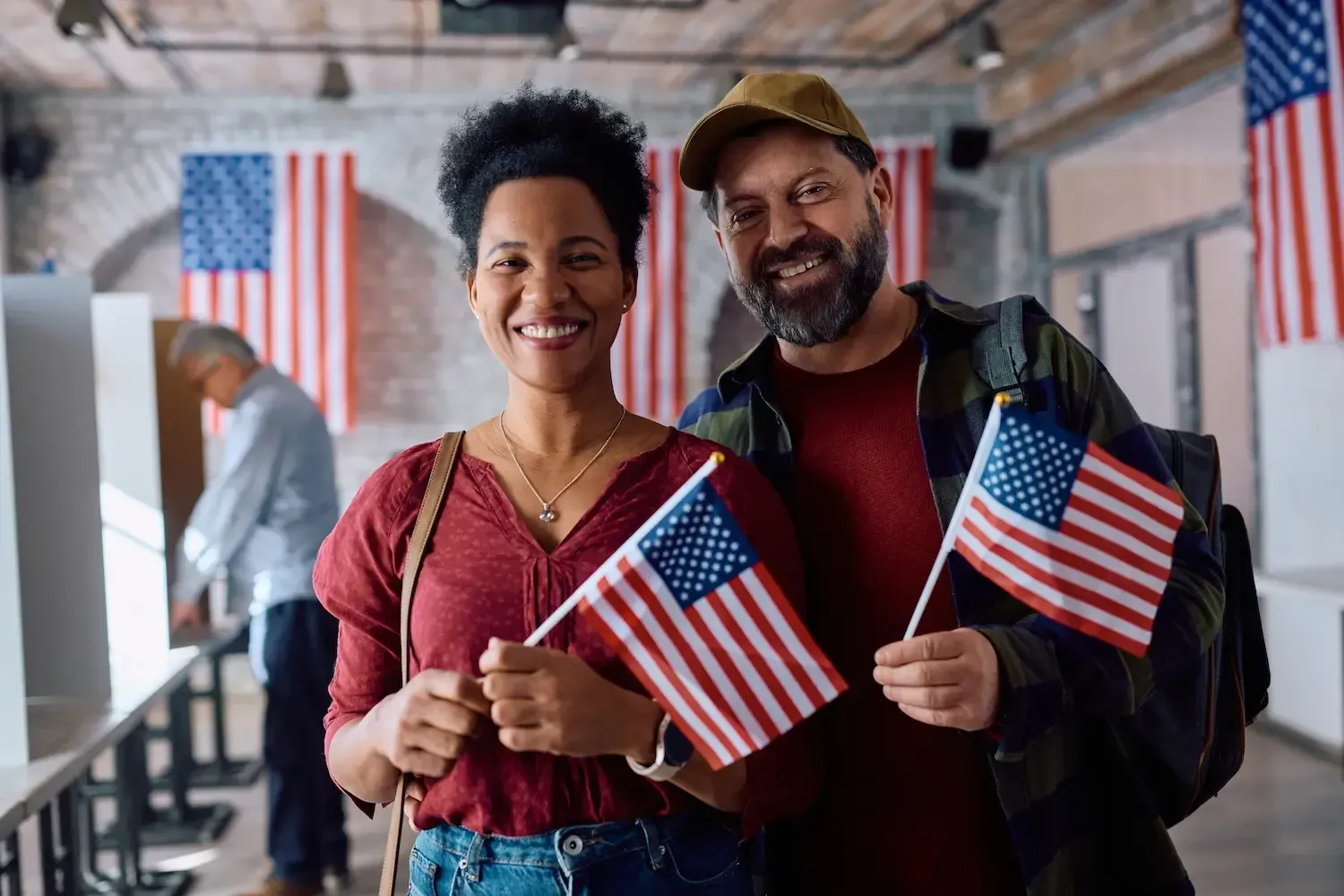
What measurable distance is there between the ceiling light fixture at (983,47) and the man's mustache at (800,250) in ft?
14.6

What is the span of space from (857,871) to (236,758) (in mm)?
4658

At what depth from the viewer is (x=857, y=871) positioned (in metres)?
1.50

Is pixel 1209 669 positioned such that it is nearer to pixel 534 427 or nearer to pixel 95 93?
pixel 534 427

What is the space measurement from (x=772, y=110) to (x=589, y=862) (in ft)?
3.14

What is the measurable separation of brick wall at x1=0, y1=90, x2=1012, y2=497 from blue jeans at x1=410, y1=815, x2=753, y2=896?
6.02 metres

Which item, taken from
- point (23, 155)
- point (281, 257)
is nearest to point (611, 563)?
point (281, 257)

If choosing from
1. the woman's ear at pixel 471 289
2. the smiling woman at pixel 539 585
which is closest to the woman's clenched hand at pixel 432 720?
the smiling woman at pixel 539 585

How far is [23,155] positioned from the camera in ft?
21.7

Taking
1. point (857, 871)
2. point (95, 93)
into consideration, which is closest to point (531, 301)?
point (857, 871)

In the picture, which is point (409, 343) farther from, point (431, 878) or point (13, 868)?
point (431, 878)

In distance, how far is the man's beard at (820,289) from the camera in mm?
1550

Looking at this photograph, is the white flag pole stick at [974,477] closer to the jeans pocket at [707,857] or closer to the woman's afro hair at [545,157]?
the jeans pocket at [707,857]

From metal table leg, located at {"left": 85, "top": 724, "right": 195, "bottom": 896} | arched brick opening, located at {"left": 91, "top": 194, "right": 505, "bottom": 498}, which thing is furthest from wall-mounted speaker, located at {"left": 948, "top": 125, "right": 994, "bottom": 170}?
metal table leg, located at {"left": 85, "top": 724, "right": 195, "bottom": 896}

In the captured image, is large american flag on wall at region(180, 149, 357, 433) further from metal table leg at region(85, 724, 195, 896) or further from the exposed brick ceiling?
metal table leg at region(85, 724, 195, 896)
